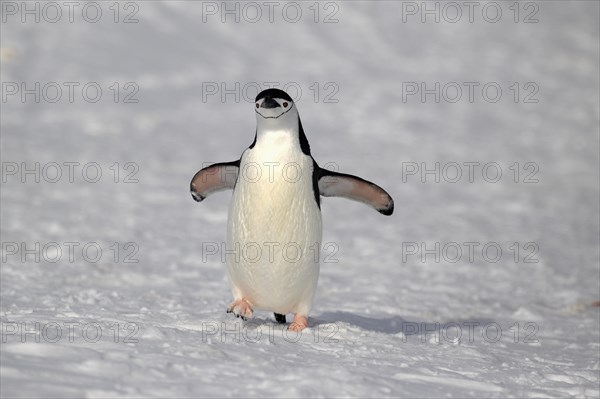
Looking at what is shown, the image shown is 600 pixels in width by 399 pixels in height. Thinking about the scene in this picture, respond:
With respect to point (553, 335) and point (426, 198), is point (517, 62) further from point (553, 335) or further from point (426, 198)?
point (553, 335)

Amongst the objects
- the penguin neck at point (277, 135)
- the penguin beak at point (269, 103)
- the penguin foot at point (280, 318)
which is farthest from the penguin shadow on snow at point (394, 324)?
the penguin beak at point (269, 103)

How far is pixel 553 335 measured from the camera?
6.86 m

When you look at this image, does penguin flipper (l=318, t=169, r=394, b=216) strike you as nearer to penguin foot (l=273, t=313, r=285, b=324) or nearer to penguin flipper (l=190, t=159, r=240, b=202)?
penguin flipper (l=190, t=159, r=240, b=202)

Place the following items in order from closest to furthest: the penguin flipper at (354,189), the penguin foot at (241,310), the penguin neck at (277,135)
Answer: the penguin neck at (277,135)
the penguin foot at (241,310)
the penguin flipper at (354,189)

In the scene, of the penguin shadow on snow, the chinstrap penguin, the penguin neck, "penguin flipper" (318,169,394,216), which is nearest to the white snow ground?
the penguin shadow on snow

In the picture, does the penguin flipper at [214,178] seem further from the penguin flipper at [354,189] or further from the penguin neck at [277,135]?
the penguin flipper at [354,189]

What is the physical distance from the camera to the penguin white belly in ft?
16.6

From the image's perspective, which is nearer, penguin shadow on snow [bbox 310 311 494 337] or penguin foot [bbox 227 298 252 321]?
penguin foot [bbox 227 298 252 321]

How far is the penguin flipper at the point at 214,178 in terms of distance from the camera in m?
5.41

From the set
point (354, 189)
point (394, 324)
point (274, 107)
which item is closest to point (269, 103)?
point (274, 107)

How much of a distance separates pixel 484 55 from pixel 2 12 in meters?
9.23

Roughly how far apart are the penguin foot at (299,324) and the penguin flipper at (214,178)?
2.84ft

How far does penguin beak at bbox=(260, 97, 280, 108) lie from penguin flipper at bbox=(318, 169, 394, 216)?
0.63 metres

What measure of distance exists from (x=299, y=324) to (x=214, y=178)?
975 millimetres
